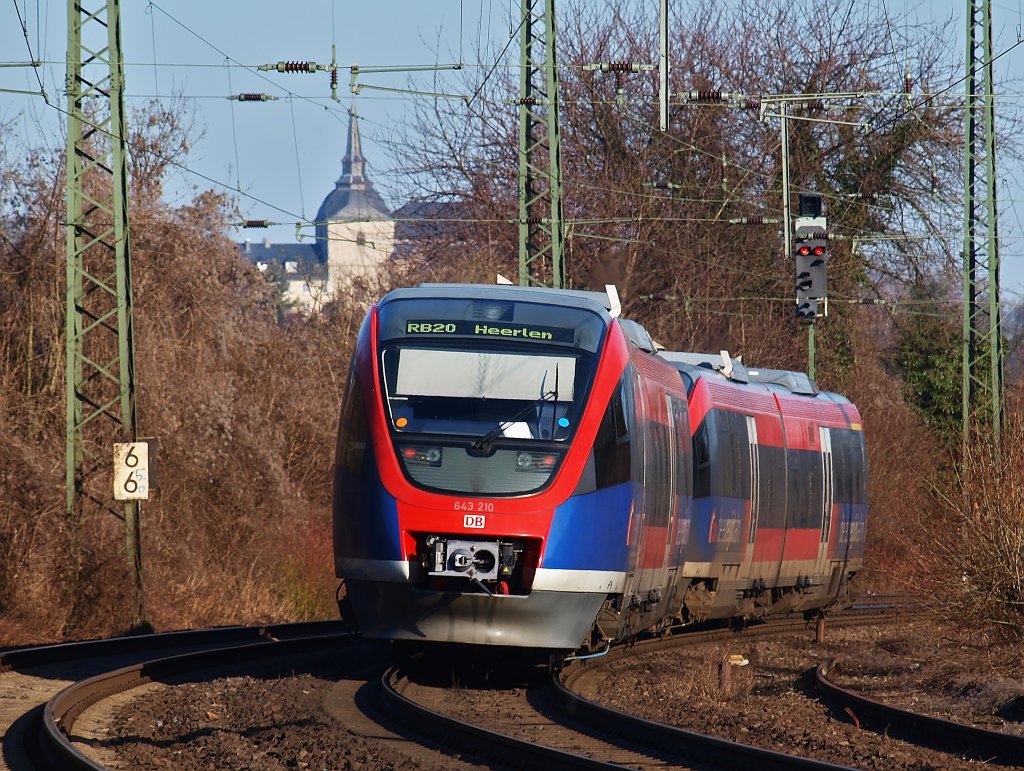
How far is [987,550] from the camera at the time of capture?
1614 cm

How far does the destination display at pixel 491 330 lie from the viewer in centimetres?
1405

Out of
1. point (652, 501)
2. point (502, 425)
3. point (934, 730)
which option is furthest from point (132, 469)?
point (934, 730)

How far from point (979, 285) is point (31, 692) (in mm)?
26078

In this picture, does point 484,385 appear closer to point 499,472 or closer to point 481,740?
point 499,472

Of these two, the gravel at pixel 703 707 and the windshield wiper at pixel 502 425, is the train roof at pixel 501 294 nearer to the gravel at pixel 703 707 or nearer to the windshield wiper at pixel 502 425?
the windshield wiper at pixel 502 425

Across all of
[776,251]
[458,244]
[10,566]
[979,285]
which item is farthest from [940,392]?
[10,566]

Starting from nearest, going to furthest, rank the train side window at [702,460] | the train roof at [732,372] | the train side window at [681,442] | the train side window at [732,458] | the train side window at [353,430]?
the train side window at [353,430] < the train side window at [681,442] < the train side window at [702,460] < the train side window at [732,458] < the train roof at [732,372]

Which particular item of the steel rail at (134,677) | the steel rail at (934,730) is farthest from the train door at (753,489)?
the steel rail at (934,730)

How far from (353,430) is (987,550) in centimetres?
634

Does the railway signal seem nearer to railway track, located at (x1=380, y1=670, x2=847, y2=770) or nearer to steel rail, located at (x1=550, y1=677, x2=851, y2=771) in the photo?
railway track, located at (x1=380, y1=670, x2=847, y2=770)

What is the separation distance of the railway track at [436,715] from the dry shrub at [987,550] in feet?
5.23

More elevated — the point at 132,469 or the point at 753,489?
the point at 132,469

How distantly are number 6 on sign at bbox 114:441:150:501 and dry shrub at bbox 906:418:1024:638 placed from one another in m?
9.55

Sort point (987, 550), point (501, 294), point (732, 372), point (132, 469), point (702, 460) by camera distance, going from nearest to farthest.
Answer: point (501, 294)
point (987, 550)
point (702, 460)
point (132, 469)
point (732, 372)
